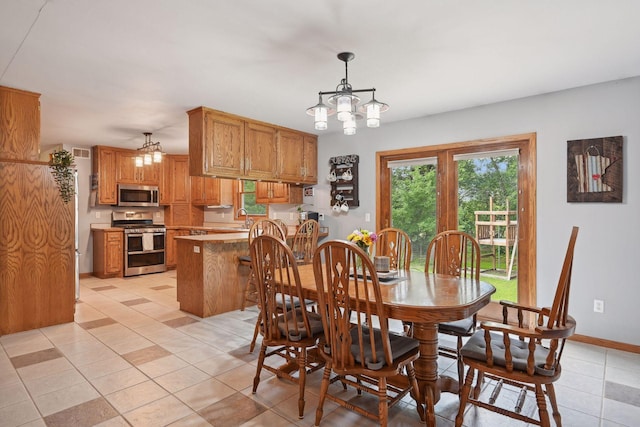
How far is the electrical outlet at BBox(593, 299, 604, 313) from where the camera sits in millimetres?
3171

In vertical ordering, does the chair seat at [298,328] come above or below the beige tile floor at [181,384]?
above

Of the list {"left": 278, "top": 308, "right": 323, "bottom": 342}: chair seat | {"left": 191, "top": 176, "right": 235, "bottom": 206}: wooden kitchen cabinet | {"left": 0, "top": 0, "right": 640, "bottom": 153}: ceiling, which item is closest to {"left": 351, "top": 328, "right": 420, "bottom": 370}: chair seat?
{"left": 278, "top": 308, "right": 323, "bottom": 342}: chair seat

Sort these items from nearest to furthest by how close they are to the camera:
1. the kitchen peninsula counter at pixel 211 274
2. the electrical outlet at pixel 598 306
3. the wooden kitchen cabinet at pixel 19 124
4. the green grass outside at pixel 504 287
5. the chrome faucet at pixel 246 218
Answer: the electrical outlet at pixel 598 306 < the wooden kitchen cabinet at pixel 19 124 < the green grass outside at pixel 504 287 < the kitchen peninsula counter at pixel 211 274 < the chrome faucet at pixel 246 218

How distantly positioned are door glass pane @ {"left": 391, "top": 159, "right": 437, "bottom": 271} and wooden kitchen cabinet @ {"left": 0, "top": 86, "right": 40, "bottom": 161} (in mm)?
3969

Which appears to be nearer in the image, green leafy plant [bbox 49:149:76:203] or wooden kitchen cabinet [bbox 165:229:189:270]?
green leafy plant [bbox 49:149:76:203]

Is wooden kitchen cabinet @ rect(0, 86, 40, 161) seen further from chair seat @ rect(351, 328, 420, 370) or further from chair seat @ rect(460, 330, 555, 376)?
chair seat @ rect(460, 330, 555, 376)

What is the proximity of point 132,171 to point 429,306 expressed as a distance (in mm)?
6363

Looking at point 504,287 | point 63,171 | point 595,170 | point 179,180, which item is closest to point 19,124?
point 63,171

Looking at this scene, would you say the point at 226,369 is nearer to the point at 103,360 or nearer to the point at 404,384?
the point at 103,360

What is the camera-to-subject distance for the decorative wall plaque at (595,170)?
3.07 metres

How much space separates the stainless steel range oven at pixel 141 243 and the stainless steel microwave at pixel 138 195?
1.13 feet

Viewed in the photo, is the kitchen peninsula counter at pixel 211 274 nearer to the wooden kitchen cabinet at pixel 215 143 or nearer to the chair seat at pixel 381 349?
the wooden kitchen cabinet at pixel 215 143

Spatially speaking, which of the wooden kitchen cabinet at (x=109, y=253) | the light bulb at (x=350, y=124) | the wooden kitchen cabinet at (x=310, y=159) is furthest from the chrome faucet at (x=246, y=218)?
the light bulb at (x=350, y=124)

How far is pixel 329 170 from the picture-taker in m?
5.26
